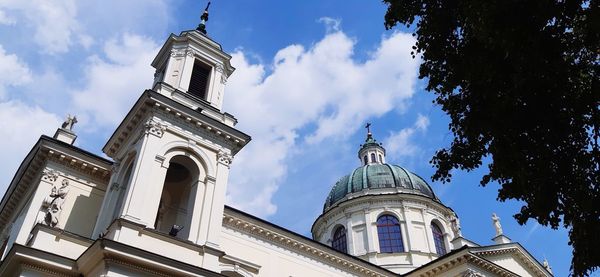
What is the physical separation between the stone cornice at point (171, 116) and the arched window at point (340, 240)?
18368mm

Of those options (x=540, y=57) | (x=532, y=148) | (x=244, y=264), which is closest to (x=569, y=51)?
(x=540, y=57)

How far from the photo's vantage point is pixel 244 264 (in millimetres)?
20391

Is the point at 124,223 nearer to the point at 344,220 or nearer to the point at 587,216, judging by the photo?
the point at 587,216

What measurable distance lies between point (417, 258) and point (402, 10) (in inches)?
1003

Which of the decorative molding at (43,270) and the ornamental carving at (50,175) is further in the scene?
the ornamental carving at (50,175)

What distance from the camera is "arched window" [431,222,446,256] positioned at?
3472 centimetres

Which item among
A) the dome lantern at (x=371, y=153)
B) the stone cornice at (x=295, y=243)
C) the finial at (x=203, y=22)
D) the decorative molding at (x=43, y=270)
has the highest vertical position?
the dome lantern at (x=371, y=153)

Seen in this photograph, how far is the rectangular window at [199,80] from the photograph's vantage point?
20672 mm

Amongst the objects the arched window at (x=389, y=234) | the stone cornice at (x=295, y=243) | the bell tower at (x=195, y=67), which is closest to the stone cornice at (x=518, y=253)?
the stone cornice at (x=295, y=243)

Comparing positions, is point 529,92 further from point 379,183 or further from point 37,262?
point 379,183

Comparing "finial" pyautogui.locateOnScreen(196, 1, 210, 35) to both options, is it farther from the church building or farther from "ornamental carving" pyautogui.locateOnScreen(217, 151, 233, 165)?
"ornamental carving" pyautogui.locateOnScreen(217, 151, 233, 165)

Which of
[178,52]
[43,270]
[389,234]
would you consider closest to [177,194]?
[178,52]

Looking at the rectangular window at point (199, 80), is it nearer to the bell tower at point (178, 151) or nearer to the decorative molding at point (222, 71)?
the bell tower at point (178, 151)

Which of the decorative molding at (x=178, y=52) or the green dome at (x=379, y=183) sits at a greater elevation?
Result: the green dome at (x=379, y=183)
